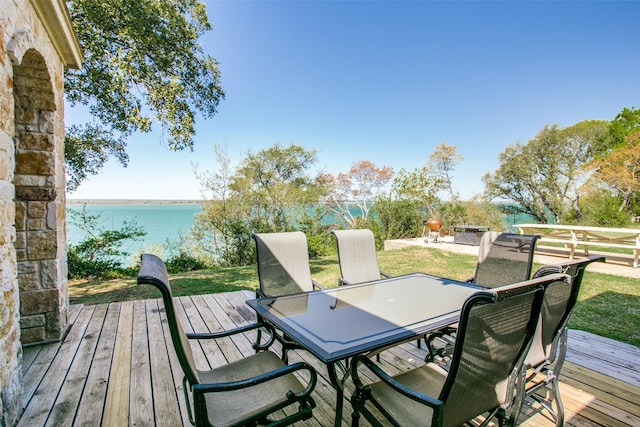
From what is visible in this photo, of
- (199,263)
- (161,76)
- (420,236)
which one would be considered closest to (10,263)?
(161,76)

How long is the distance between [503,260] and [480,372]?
213cm

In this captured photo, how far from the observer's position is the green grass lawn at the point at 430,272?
3428 millimetres

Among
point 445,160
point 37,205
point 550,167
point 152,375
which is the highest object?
point 445,160

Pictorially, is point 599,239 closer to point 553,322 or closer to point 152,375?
point 553,322

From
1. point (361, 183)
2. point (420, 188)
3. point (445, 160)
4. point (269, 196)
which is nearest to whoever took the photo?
point (269, 196)

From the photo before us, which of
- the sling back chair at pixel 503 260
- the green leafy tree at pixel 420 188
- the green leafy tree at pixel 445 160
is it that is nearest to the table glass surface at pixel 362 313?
the sling back chair at pixel 503 260

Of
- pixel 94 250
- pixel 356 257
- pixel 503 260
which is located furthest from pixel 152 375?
pixel 94 250

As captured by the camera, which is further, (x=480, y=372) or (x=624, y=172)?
(x=624, y=172)

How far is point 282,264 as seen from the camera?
2793mm

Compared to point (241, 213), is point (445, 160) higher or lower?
higher

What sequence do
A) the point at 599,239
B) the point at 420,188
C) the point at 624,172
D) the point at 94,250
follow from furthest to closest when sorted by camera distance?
the point at 624,172, the point at 420,188, the point at 599,239, the point at 94,250

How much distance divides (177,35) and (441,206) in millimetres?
9602

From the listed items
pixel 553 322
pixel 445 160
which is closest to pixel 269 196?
pixel 553 322

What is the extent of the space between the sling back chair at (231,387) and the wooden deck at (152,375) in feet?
1.45
